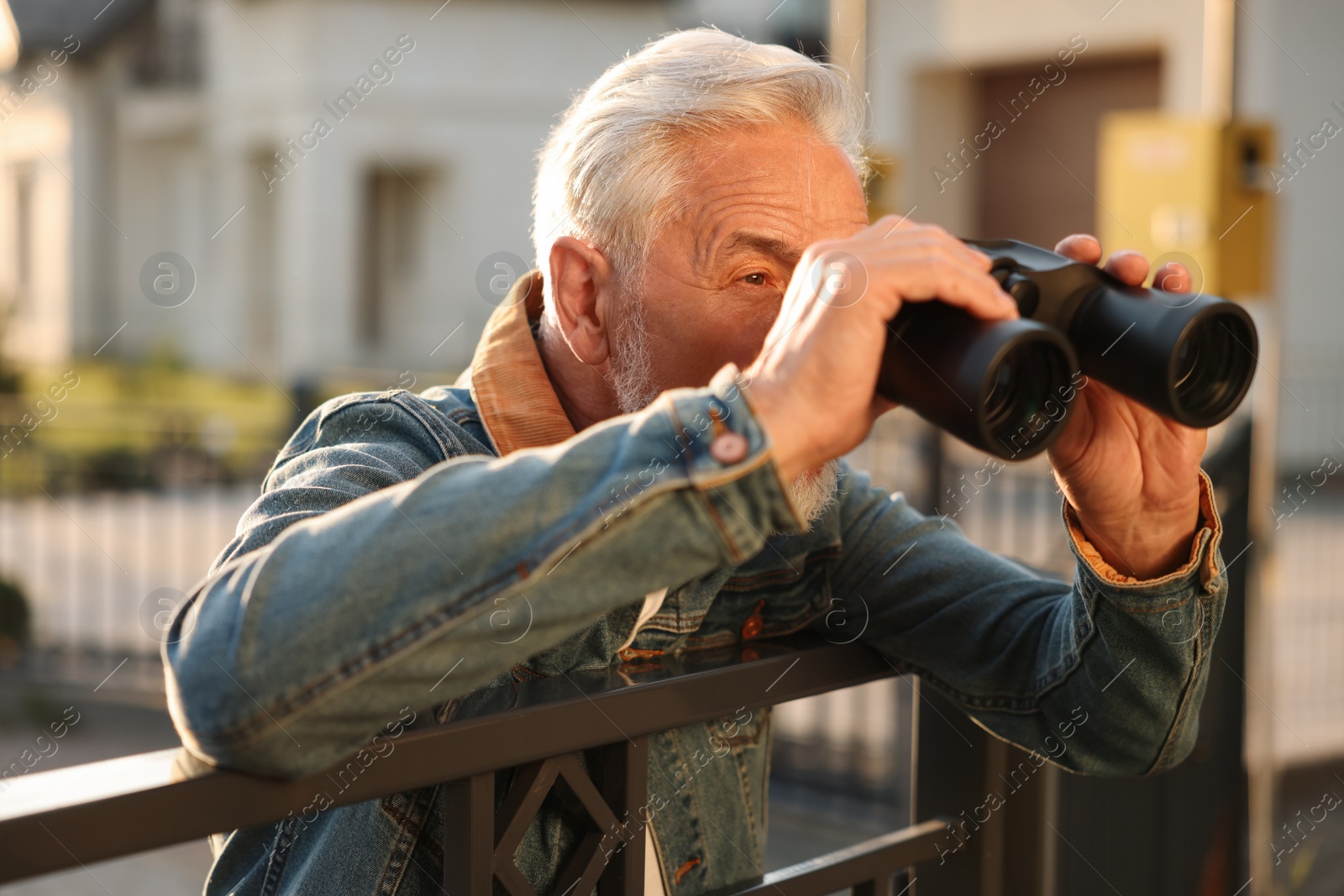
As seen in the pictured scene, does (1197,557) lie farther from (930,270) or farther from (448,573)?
(448,573)

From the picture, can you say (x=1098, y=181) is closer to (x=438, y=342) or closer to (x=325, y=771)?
(x=438, y=342)

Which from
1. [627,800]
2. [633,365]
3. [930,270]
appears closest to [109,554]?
[633,365]

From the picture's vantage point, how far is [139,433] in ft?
29.0

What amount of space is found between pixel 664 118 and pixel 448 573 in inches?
32.6

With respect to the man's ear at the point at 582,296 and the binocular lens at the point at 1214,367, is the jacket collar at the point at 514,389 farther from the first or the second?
the binocular lens at the point at 1214,367

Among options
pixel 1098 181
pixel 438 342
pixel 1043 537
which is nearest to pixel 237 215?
pixel 438 342

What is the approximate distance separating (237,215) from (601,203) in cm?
1739

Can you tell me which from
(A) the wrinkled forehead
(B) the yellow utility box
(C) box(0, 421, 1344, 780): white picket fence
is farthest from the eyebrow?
(B) the yellow utility box

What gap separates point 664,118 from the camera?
166 cm

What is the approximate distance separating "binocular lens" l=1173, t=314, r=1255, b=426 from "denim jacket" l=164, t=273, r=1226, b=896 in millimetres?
234

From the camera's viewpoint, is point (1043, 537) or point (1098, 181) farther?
point (1098, 181)

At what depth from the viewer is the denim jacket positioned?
1.03 meters

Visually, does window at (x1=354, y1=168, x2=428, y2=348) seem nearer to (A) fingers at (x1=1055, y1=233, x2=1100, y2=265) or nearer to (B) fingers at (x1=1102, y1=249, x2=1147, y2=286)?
(A) fingers at (x1=1055, y1=233, x2=1100, y2=265)

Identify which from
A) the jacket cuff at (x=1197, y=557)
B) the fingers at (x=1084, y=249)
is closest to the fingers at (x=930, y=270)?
the fingers at (x=1084, y=249)
